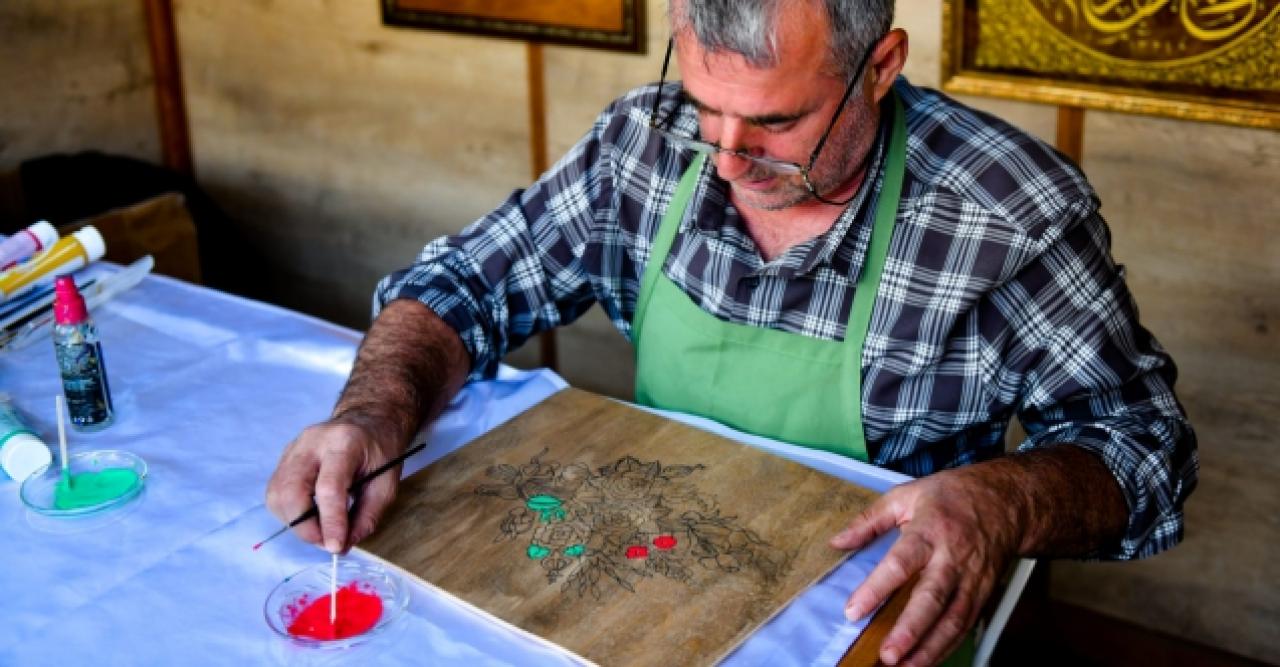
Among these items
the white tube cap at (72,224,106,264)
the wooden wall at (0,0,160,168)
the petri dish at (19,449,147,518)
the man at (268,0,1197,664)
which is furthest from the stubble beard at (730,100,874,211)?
the wooden wall at (0,0,160,168)

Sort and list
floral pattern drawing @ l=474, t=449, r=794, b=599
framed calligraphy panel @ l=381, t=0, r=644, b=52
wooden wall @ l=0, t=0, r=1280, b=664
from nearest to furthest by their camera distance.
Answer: floral pattern drawing @ l=474, t=449, r=794, b=599 → wooden wall @ l=0, t=0, r=1280, b=664 → framed calligraphy panel @ l=381, t=0, r=644, b=52

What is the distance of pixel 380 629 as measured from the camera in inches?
50.6

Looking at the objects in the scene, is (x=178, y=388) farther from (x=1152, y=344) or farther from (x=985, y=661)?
(x=1152, y=344)

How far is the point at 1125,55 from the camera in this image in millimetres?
2443

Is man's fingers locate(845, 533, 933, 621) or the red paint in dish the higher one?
man's fingers locate(845, 533, 933, 621)

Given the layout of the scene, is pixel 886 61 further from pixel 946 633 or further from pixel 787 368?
pixel 946 633

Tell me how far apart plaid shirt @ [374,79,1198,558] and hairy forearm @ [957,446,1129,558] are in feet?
0.08

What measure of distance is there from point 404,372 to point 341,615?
437mm

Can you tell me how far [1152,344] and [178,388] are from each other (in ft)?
4.34

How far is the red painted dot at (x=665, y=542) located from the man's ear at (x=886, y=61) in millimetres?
640

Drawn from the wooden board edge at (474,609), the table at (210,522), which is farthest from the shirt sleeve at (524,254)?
the wooden board edge at (474,609)

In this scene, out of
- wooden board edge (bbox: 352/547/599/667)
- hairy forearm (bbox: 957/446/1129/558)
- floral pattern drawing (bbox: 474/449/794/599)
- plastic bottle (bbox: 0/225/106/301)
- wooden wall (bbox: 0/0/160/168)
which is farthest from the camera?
wooden wall (bbox: 0/0/160/168)

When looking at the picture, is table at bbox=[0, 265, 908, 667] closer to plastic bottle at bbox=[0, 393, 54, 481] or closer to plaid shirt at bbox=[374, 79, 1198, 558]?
plastic bottle at bbox=[0, 393, 54, 481]

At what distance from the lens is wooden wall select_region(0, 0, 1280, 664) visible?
98.5 inches
